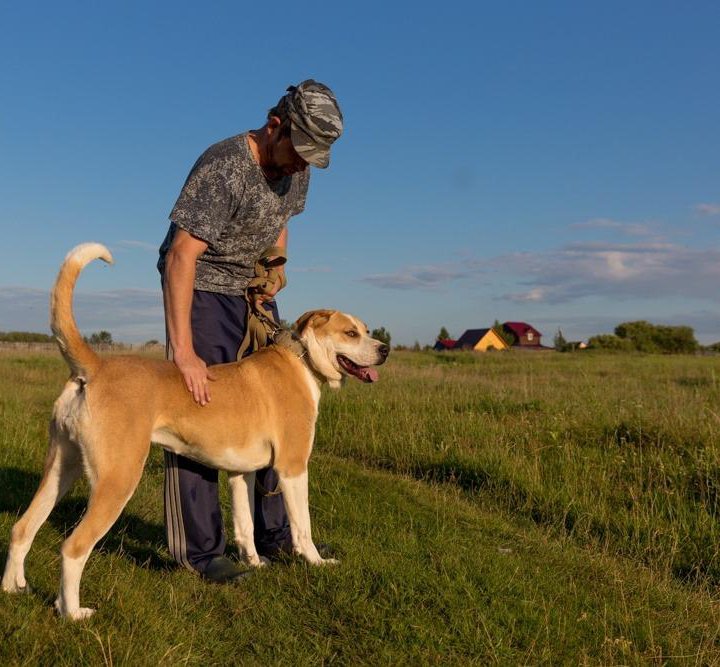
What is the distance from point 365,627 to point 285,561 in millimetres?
1283

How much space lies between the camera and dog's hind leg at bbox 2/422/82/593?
4375 millimetres

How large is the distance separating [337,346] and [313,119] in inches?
64.8

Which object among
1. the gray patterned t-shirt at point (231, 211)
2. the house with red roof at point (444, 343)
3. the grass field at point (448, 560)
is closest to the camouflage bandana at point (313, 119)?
the gray patterned t-shirt at point (231, 211)

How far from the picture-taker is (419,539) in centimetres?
584

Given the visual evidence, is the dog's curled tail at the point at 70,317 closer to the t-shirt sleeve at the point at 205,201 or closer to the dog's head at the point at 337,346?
the t-shirt sleeve at the point at 205,201

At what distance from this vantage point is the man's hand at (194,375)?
15.3ft

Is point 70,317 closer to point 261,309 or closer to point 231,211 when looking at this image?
point 231,211

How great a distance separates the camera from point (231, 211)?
17.1ft

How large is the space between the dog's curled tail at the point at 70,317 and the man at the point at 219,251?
0.68m

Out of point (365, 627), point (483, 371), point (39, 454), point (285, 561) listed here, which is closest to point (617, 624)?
point (365, 627)

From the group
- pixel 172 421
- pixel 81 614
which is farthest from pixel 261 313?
pixel 81 614

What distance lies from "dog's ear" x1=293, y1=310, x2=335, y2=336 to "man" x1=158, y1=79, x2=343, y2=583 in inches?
15.5

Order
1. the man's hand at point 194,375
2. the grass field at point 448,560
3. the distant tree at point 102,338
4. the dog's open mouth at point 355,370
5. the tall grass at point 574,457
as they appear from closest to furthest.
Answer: the grass field at point 448,560
the man's hand at point 194,375
the dog's open mouth at point 355,370
the tall grass at point 574,457
the distant tree at point 102,338

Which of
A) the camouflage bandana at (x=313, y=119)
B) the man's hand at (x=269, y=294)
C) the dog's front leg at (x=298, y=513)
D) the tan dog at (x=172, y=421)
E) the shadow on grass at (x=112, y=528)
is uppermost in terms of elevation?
the camouflage bandana at (x=313, y=119)
